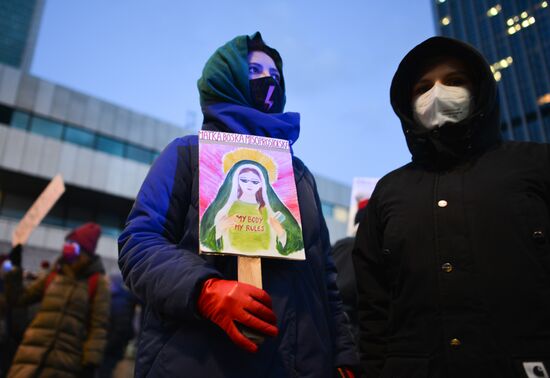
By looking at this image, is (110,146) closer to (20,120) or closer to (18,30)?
(20,120)

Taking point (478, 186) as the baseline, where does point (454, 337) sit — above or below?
below

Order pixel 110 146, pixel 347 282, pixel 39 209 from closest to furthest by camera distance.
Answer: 1. pixel 347 282
2. pixel 39 209
3. pixel 110 146

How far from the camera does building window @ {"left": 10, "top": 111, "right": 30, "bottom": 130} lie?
24228 millimetres

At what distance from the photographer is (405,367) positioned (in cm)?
153

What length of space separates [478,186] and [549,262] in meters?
0.36

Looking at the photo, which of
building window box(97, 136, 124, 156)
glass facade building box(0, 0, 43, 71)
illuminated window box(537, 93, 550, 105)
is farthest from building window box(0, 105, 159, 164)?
glass facade building box(0, 0, 43, 71)

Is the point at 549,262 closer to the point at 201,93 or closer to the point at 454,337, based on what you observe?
the point at 454,337

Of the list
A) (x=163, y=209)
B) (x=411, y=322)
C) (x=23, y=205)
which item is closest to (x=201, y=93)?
(x=163, y=209)

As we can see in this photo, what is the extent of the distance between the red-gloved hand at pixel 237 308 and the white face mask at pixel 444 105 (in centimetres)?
112

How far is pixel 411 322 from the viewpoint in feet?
→ 5.26

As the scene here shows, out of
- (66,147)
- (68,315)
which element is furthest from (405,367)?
(66,147)

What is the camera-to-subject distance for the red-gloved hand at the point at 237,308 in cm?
134

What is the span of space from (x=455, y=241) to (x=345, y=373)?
2.11 ft

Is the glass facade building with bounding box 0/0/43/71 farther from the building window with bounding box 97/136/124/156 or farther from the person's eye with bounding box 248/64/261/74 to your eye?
the person's eye with bounding box 248/64/261/74
